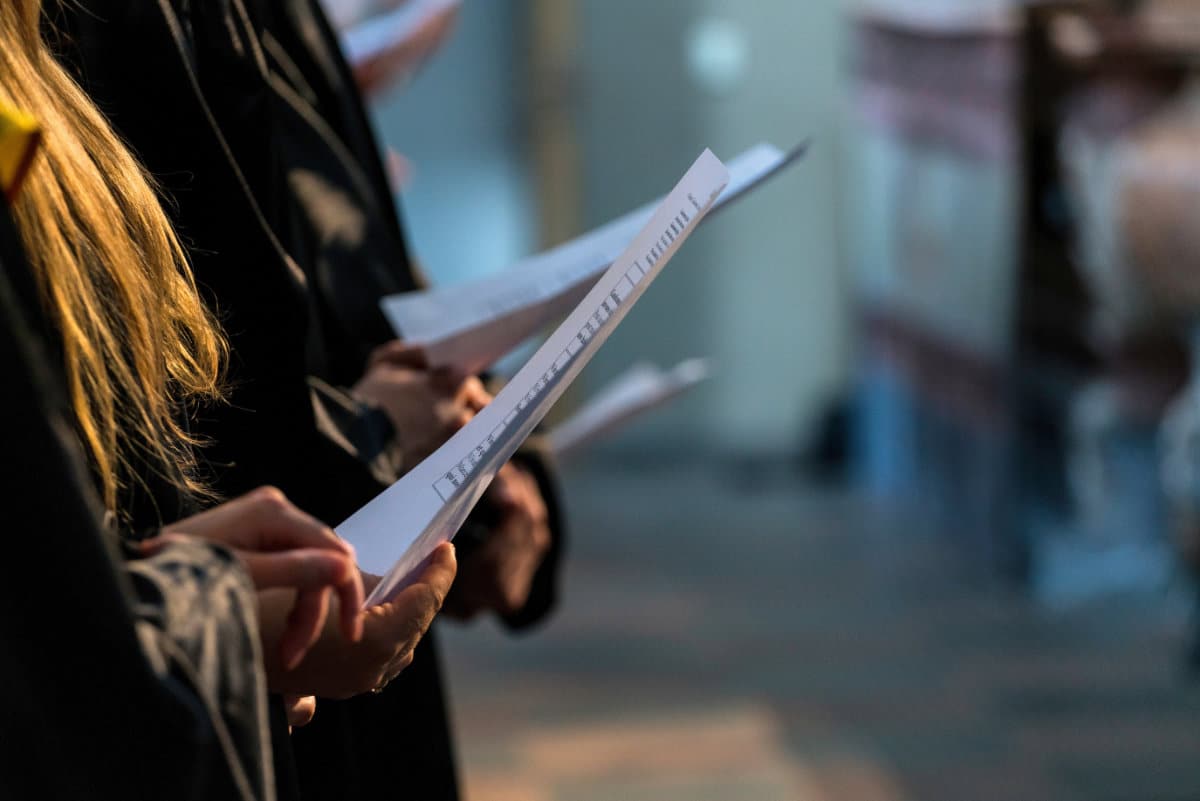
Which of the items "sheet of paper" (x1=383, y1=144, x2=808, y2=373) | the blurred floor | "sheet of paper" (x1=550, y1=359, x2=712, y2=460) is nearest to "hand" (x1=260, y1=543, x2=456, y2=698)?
"sheet of paper" (x1=383, y1=144, x2=808, y2=373)

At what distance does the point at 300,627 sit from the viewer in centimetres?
54

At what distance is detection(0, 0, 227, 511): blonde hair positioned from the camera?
0.54 metres

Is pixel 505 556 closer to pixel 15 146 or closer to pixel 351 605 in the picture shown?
Result: pixel 351 605

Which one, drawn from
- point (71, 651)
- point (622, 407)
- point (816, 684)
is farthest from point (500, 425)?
point (816, 684)

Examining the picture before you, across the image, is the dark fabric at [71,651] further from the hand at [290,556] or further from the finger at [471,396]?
the finger at [471,396]

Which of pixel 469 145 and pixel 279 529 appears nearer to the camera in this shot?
pixel 279 529

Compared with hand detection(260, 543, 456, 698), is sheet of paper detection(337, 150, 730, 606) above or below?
above

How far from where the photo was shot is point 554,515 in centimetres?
112

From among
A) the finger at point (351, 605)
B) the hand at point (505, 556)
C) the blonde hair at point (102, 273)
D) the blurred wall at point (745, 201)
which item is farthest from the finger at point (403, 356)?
the blurred wall at point (745, 201)

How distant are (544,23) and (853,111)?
932 mm

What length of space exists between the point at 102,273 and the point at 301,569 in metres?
0.14

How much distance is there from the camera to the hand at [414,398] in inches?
35.2

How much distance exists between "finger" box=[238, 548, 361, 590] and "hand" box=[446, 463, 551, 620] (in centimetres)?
48

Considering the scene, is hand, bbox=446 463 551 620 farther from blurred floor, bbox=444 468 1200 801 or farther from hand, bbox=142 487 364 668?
blurred floor, bbox=444 468 1200 801
